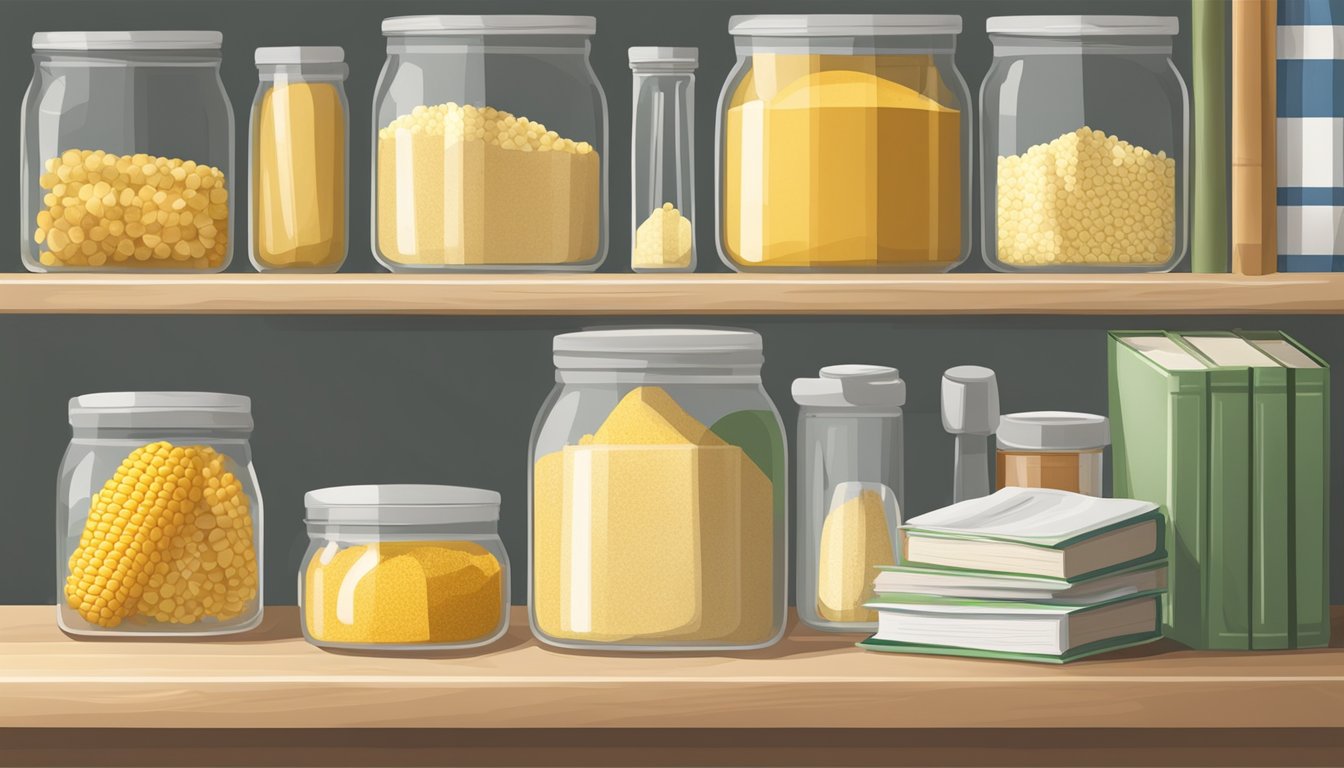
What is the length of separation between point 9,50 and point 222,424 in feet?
1.55

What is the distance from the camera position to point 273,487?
1.68 meters

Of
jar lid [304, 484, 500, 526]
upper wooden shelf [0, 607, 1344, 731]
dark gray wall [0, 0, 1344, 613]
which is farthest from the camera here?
dark gray wall [0, 0, 1344, 613]

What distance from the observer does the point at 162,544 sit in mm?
1411

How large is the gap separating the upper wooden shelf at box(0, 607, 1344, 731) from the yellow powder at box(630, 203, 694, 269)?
0.35 meters

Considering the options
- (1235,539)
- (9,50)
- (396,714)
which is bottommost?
(396,714)

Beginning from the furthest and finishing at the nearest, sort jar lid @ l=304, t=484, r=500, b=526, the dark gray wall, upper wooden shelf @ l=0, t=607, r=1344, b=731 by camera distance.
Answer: the dark gray wall → jar lid @ l=304, t=484, r=500, b=526 → upper wooden shelf @ l=0, t=607, r=1344, b=731

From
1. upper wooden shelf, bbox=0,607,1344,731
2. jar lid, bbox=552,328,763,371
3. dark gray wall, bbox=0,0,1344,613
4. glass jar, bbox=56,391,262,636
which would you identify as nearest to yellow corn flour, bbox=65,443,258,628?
glass jar, bbox=56,391,262,636

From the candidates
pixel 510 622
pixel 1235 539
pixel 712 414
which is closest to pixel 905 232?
pixel 712 414

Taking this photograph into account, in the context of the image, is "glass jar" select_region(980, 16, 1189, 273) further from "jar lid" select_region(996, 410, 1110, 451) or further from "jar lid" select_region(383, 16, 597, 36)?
"jar lid" select_region(383, 16, 597, 36)

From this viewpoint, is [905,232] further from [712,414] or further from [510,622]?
[510,622]

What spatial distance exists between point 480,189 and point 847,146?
0.30 meters

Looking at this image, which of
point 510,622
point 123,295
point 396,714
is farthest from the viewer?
point 510,622

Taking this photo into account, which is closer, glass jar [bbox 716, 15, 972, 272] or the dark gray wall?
glass jar [bbox 716, 15, 972, 272]

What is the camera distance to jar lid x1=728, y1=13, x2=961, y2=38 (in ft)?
4.60
